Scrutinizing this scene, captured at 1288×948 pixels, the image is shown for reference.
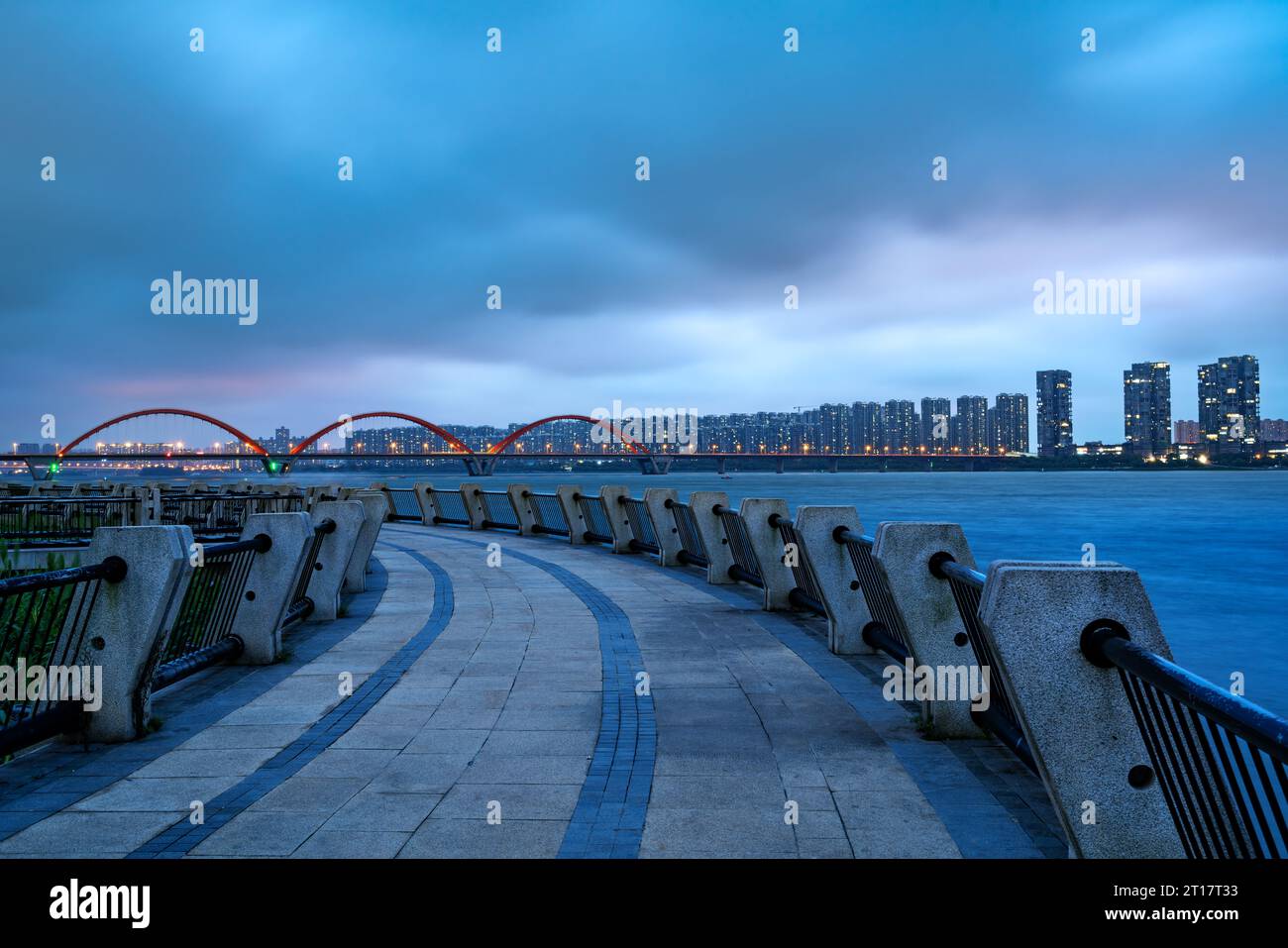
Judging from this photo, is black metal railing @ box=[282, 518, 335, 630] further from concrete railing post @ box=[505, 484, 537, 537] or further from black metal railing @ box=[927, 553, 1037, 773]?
concrete railing post @ box=[505, 484, 537, 537]

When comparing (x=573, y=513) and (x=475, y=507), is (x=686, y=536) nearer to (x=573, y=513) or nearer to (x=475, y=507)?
(x=573, y=513)

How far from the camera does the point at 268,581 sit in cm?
857

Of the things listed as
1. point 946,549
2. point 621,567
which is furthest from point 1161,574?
point 946,549

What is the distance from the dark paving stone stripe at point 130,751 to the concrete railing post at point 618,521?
10.4 m

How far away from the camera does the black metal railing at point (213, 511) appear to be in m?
20.2

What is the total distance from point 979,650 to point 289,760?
462 cm

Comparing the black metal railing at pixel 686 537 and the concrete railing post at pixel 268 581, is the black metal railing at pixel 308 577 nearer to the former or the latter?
the concrete railing post at pixel 268 581

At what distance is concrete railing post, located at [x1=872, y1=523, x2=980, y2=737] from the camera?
614 cm

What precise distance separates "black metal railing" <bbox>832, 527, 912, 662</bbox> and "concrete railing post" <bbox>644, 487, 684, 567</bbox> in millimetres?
8097

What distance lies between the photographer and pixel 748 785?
509 cm

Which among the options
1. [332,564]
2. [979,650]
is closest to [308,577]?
[332,564]
